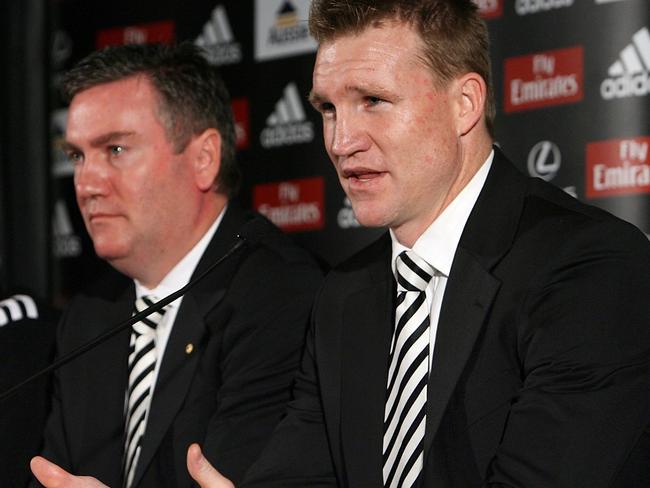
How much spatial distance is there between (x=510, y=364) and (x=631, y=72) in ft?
3.56

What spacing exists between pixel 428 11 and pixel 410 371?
2.30ft

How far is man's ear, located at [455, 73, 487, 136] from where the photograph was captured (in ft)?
7.77

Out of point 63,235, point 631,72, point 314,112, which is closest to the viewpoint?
point 631,72

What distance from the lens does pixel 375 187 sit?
2346mm

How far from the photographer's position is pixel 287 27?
11.9 ft

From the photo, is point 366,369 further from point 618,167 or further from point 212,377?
point 618,167

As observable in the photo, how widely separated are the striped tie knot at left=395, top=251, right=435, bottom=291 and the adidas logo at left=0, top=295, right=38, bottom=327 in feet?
4.24

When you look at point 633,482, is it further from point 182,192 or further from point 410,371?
point 182,192

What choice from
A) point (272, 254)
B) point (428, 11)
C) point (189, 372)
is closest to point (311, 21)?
point (428, 11)

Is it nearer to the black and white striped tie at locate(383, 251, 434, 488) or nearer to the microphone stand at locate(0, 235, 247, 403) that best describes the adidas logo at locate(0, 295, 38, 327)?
the microphone stand at locate(0, 235, 247, 403)

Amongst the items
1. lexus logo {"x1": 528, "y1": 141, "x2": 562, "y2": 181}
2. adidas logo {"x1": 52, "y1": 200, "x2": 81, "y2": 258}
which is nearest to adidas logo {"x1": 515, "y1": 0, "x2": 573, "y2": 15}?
lexus logo {"x1": 528, "y1": 141, "x2": 562, "y2": 181}

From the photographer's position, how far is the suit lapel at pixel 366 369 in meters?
2.32

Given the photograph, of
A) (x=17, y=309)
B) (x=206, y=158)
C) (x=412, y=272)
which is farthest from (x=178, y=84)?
(x=412, y=272)

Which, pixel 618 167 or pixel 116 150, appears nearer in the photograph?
pixel 618 167
